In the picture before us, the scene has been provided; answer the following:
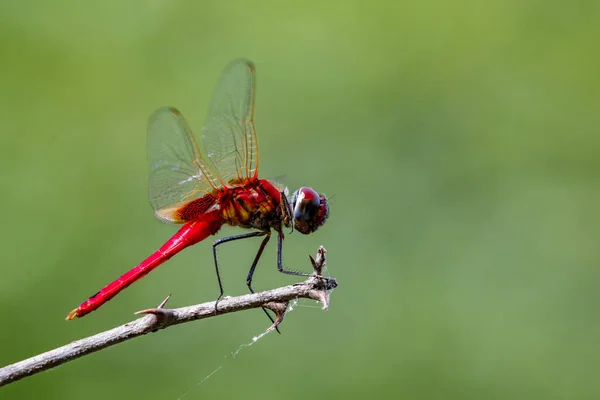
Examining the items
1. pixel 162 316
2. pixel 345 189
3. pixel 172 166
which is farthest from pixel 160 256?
pixel 345 189

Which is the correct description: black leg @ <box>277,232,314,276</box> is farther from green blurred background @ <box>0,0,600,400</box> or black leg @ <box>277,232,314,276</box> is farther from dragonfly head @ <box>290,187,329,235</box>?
green blurred background @ <box>0,0,600,400</box>

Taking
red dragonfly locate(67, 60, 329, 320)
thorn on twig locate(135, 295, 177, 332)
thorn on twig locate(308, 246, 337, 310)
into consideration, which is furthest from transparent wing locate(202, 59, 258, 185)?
thorn on twig locate(135, 295, 177, 332)

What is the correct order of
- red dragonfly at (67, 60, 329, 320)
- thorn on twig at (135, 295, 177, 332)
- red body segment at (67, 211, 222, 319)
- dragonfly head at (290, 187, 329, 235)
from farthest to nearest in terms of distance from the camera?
1. red dragonfly at (67, 60, 329, 320)
2. dragonfly head at (290, 187, 329, 235)
3. red body segment at (67, 211, 222, 319)
4. thorn on twig at (135, 295, 177, 332)

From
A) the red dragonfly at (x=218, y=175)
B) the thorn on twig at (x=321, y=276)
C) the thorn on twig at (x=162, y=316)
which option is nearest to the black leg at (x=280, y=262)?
the red dragonfly at (x=218, y=175)

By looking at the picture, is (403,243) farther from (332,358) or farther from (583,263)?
(583,263)

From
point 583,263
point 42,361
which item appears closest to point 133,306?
point 42,361

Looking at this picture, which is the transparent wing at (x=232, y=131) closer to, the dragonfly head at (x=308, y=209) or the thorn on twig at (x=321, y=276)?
the dragonfly head at (x=308, y=209)
